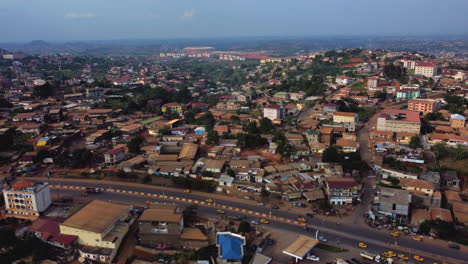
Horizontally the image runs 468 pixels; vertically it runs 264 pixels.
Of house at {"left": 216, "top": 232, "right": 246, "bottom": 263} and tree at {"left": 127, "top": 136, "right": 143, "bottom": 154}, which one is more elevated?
tree at {"left": 127, "top": 136, "right": 143, "bottom": 154}

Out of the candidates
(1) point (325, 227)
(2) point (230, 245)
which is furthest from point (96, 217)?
(1) point (325, 227)

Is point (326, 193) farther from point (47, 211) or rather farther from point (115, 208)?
point (47, 211)

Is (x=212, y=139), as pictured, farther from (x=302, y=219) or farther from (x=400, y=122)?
(x=400, y=122)

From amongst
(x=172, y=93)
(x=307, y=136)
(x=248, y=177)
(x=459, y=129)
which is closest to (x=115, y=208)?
(x=248, y=177)

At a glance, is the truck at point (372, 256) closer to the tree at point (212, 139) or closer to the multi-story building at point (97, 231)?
the multi-story building at point (97, 231)

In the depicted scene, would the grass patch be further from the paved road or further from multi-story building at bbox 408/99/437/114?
multi-story building at bbox 408/99/437/114

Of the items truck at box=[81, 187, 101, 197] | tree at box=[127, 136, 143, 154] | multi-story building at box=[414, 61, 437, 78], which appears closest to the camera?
truck at box=[81, 187, 101, 197]

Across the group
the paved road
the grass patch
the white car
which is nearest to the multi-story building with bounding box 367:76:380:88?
the paved road

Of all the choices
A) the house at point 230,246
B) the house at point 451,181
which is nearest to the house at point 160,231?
the house at point 230,246
